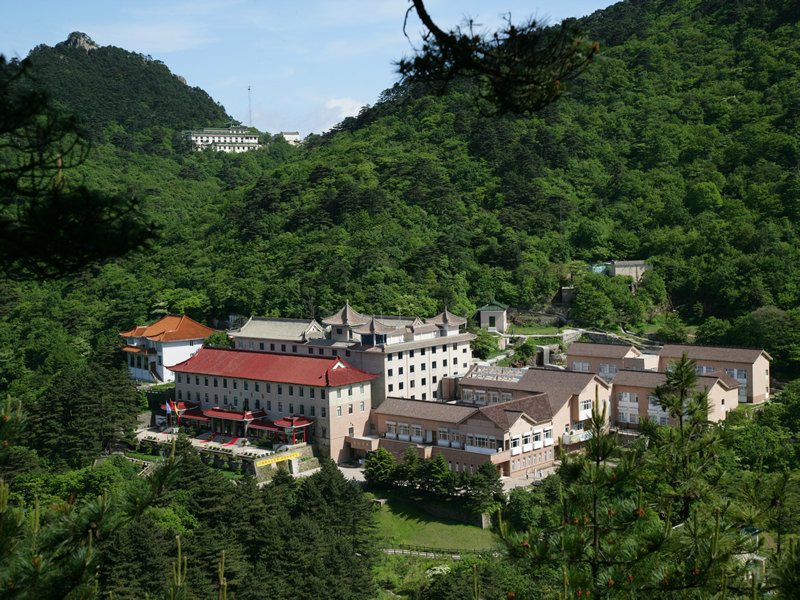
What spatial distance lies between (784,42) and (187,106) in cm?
6414

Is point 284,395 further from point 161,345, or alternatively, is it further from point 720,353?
point 720,353

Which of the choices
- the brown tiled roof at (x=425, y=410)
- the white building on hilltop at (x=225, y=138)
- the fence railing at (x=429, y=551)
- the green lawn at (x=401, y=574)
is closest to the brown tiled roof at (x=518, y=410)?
the brown tiled roof at (x=425, y=410)

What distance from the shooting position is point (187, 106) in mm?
97875

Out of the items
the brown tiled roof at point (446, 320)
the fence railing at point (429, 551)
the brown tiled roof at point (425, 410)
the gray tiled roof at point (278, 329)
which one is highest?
the brown tiled roof at point (446, 320)

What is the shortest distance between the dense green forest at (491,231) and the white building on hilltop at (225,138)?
1537 cm

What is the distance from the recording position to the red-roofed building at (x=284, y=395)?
32031 millimetres

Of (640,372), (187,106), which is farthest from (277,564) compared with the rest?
(187,106)

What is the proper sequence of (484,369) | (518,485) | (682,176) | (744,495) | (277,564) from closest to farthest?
(744,495) < (277,564) < (518,485) < (484,369) < (682,176)

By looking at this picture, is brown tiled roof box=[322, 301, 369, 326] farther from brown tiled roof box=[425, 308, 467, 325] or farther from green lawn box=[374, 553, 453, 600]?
green lawn box=[374, 553, 453, 600]

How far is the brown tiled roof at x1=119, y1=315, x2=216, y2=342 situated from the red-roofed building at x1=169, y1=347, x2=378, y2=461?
3.92 metres

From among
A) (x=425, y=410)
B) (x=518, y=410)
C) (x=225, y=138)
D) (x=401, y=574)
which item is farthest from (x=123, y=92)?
(x=401, y=574)

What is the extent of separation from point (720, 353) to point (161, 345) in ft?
83.0

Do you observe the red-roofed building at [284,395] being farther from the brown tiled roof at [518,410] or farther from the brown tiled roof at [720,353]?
the brown tiled roof at [720,353]

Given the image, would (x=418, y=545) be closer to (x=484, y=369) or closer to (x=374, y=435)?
(x=374, y=435)
